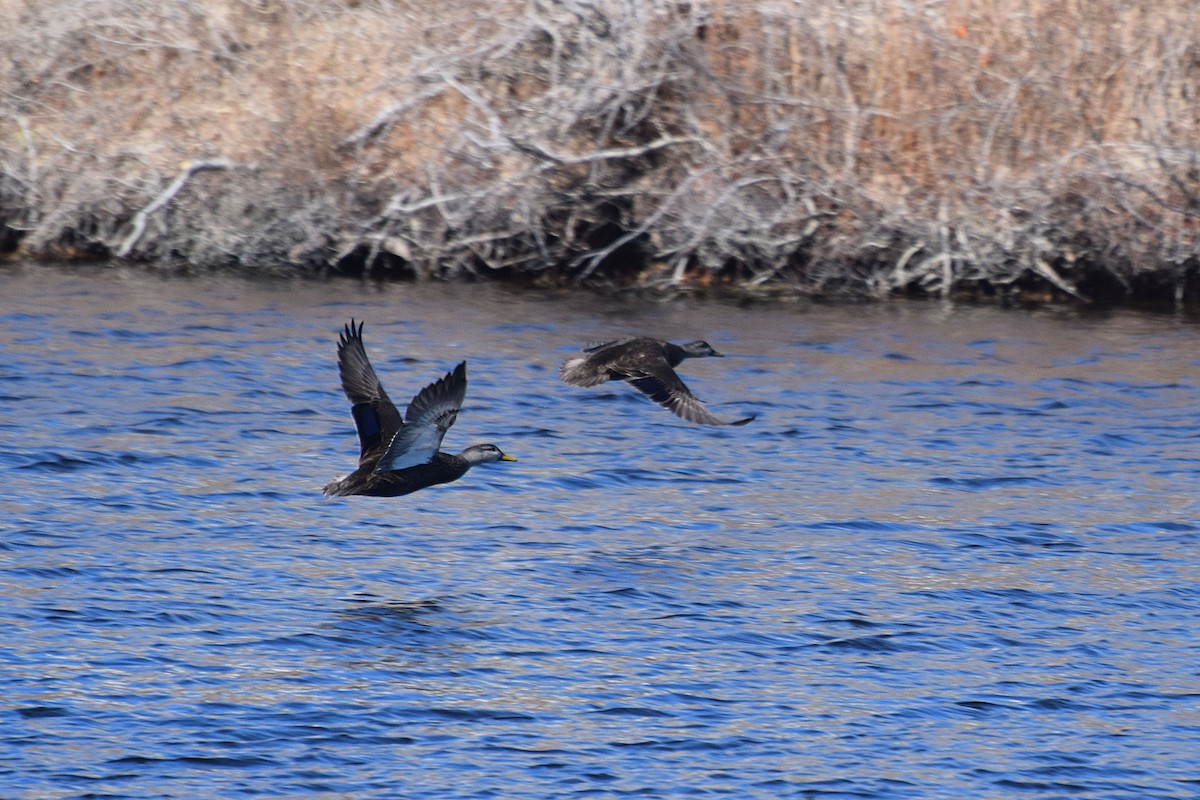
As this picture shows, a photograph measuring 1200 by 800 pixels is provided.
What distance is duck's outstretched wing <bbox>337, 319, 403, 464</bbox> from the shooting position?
884 centimetres

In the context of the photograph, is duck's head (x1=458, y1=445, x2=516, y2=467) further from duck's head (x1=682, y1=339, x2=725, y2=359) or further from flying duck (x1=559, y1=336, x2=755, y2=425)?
duck's head (x1=682, y1=339, x2=725, y2=359)

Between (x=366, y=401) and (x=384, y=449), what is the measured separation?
0.27m

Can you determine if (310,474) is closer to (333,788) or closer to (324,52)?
(333,788)

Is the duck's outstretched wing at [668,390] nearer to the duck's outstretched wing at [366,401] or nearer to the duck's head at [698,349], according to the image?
the duck's head at [698,349]

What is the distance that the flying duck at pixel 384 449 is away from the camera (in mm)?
8625

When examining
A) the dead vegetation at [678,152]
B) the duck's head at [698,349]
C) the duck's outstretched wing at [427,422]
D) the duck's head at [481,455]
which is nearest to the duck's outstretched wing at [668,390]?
the duck's head at [698,349]

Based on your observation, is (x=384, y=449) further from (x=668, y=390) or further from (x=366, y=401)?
(x=668, y=390)

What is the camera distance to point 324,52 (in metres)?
17.6

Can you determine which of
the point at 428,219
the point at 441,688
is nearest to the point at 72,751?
the point at 441,688

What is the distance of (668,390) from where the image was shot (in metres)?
10.4

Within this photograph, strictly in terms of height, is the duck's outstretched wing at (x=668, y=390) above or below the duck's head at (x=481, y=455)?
above

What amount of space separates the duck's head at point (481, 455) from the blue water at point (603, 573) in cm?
57

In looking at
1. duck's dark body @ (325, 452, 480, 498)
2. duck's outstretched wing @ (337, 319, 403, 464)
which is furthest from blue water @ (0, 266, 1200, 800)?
duck's outstretched wing @ (337, 319, 403, 464)

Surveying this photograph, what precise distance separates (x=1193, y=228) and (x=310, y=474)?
29.9 ft
